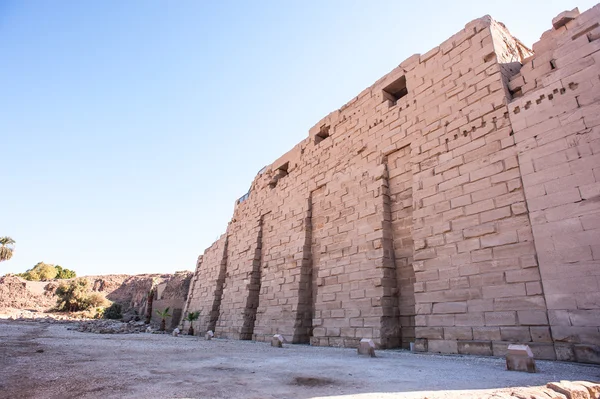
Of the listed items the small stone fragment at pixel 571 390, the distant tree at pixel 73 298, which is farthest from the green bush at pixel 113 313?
the small stone fragment at pixel 571 390

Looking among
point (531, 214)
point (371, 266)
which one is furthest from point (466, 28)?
point (371, 266)

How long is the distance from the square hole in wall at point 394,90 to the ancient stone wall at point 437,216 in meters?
0.04

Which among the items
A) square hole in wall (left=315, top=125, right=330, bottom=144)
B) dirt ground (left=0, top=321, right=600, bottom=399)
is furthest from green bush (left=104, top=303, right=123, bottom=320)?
dirt ground (left=0, top=321, right=600, bottom=399)

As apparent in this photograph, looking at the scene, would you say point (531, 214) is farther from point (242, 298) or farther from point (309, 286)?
point (242, 298)

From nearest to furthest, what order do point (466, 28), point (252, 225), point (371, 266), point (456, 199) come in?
1. point (456, 199)
2. point (466, 28)
3. point (371, 266)
4. point (252, 225)

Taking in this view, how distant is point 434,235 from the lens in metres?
5.73

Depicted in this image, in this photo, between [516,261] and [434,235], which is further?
[434,235]

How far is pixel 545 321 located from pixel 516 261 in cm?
81

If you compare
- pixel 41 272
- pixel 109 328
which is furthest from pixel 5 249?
pixel 109 328

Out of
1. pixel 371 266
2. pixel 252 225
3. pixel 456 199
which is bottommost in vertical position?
pixel 371 266

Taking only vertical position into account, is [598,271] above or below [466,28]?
below

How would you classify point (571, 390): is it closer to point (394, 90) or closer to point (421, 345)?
point (421, 345)

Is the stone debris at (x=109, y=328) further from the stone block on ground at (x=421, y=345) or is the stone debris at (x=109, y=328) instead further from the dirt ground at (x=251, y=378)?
the stone block on ground at (x=421, y=345)

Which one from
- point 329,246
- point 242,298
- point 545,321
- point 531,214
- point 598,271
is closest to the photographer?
point 598,271
